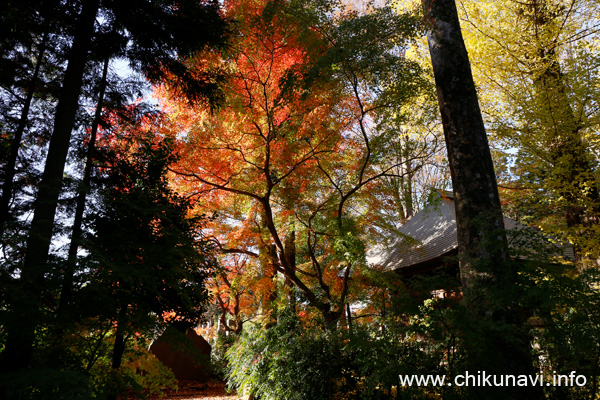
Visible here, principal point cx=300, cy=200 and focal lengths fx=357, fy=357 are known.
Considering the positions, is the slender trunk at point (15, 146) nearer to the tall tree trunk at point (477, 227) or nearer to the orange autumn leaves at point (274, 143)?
the orange autumn leaves at point (274, 143)

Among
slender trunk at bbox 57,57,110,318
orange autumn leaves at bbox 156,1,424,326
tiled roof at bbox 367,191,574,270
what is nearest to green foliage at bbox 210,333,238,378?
orange autumn leaves at bbox 156,1,424,326

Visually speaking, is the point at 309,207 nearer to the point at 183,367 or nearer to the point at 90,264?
the point at 90,264

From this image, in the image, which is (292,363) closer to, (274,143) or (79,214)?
(79,214)

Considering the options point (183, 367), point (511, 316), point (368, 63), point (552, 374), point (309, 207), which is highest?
point (368, 63)

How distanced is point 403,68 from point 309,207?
4109mm

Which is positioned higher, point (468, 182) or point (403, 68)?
point (403, 68)

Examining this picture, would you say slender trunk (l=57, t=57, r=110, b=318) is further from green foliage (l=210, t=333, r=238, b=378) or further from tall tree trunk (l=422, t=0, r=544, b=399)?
green foliage (l=210, t=333, r=238, b=378)

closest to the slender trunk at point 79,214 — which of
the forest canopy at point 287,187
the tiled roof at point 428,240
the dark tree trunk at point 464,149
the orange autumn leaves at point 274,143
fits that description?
the forest canopy at point 287,187

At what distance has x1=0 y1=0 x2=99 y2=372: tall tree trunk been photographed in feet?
10.3

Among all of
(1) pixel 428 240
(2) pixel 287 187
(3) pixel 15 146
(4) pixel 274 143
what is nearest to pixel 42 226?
(3) pixel 15 146

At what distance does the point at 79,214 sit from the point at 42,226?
898mm

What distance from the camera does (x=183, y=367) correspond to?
1184 cm

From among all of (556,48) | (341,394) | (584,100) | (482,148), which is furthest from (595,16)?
(341,394)

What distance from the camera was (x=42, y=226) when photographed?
398 cm
